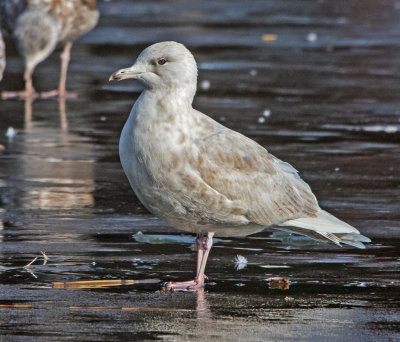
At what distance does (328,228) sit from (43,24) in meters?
10.7

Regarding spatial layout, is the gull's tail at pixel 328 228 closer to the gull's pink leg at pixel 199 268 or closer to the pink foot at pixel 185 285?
the gull's pink leg at pixel 199 268

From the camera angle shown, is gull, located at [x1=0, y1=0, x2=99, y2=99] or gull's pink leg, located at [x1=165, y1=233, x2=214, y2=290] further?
gull, located at [x1=0, y1=0, x2=99, y2=99]

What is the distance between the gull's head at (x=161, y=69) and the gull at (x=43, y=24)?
31.4 ft

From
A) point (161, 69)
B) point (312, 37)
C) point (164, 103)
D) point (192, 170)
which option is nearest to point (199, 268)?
point (192, 170)

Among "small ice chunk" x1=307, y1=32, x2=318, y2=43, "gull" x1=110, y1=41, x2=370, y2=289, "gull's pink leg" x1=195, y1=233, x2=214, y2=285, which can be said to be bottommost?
"gull's pink leg" x1=195, y1=233, x2=214, y2=285

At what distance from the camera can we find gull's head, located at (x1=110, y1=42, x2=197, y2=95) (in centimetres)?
694

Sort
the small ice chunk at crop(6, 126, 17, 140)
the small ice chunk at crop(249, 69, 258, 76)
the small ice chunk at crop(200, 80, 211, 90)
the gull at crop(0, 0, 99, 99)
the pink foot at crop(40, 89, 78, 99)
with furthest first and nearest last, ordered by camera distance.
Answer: the small ice chunk at crop(249, 69, 258, 76), the gull at crop(0, 0, 99, 99), the small ice chunk at crop(200, 80, 211, 90), the pink foot at crop(40, 89, 78, 99), the small ice chunk at crop(6, 126, 17, 140)

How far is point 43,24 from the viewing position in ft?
56.0

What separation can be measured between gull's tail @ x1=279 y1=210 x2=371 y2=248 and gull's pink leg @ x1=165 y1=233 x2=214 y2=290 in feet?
1.61

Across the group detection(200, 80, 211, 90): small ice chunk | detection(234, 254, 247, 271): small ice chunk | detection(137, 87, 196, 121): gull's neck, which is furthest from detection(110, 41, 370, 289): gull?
detection(200, 80, 211, 90): small ice chunk

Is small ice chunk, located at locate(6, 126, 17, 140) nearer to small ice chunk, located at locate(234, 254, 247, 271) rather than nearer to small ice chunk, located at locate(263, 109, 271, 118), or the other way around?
small ice chunk, located at locate(263, 109, 271, 118)

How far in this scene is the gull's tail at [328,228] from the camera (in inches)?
281

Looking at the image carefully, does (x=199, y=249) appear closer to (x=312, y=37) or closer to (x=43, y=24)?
(x=43, y=24)

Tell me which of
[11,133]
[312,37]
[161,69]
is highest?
[161,69]
